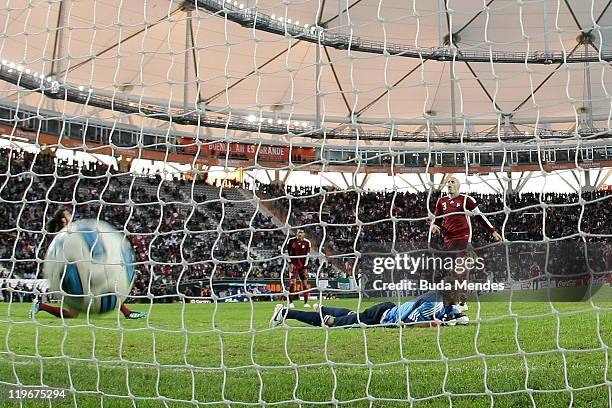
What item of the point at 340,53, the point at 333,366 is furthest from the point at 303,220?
the point at 333,366

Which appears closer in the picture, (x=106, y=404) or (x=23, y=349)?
(x=106, y=404)

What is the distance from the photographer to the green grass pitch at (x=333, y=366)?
3.21 metres

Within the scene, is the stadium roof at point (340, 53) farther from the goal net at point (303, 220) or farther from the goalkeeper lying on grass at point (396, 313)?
the goalkeeper lying on grass at point (396, 313)

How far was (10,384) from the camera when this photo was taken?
363 cm

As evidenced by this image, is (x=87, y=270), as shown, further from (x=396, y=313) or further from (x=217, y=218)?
(x=217, y=218)

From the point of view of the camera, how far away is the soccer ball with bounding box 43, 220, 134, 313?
417 cm

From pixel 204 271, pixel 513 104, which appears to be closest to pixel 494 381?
pixel 204 271

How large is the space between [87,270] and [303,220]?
644 inches

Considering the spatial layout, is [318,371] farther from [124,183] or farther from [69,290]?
[124,183]

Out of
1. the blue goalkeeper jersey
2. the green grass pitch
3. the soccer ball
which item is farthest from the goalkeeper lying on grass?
the soccer ball

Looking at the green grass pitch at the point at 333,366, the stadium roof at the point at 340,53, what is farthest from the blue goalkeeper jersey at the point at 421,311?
the stadium roof at the point at 340,53

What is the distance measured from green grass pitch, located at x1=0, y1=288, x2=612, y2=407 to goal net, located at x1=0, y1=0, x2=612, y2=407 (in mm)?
30

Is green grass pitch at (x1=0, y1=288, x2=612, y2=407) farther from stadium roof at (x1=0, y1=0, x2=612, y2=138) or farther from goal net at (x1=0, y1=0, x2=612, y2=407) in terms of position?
stadium roof at (x1=0, y1=0, x2=612, y2=138)

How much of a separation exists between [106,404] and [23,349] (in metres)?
2.28
